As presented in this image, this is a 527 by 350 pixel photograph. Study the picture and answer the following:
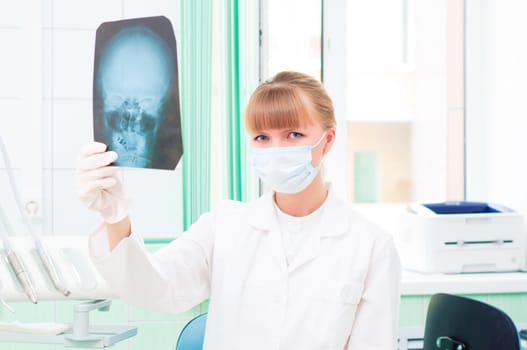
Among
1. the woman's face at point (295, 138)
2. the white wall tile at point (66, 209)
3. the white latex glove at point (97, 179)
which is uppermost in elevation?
the woman's face at point (295, 138)

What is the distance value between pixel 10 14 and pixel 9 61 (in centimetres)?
17

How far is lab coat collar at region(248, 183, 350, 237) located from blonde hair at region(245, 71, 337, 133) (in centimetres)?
20

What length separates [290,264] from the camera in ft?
5.27

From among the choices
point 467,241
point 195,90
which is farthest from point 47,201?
point 467,241

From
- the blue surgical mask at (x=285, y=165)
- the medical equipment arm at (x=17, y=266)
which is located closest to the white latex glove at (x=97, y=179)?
the medical equipment arm at (x=17, y=266)

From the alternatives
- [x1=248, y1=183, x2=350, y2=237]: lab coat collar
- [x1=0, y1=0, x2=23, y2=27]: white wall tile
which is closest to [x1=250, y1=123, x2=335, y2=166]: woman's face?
[x1=248, y1=183, x2=350, y2=237]: lab coat collar

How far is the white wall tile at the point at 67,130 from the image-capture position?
2469 mm

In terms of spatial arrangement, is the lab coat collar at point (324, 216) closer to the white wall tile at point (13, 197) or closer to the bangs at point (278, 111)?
the bangs at point (278, 111)

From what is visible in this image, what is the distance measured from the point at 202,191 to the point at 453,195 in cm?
139

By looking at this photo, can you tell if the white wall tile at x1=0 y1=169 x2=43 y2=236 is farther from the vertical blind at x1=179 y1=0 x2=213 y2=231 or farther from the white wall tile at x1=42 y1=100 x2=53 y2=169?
the vertical blind at x1=179 y1=0 x2=213 y2=231

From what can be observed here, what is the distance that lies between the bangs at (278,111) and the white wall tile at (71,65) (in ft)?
3.58

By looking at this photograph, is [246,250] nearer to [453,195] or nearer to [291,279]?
[291,279]

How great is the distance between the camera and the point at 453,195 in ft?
10.6

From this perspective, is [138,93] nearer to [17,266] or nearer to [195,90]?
[17,266]
